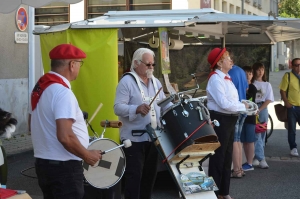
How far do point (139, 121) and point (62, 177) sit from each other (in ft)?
5.88

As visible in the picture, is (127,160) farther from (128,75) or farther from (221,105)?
(221,105)

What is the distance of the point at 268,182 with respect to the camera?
8.98 meters

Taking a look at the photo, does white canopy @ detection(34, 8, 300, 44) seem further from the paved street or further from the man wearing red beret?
the man wearing red beret

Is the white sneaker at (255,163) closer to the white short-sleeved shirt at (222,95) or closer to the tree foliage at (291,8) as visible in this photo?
the white short-sleeved shirt at (222,95)

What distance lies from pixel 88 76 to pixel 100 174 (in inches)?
134

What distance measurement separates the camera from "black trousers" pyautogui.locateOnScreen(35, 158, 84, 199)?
4.27 meters

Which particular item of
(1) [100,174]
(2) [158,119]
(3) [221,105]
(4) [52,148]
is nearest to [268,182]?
(3) [221,105]

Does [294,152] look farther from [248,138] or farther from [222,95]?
[222,95]

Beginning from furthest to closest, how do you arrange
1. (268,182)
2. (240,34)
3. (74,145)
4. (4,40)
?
1. (4,40)
2. (240,34)
3. (268,182)
4. (74,145)

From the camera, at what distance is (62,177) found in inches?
168

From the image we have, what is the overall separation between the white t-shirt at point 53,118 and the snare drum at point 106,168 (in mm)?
734

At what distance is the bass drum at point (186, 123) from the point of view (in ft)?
18.3

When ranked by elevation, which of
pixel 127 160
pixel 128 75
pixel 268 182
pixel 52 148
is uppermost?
pixel 128 75

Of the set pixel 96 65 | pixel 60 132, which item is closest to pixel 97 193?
pixel 60 132
